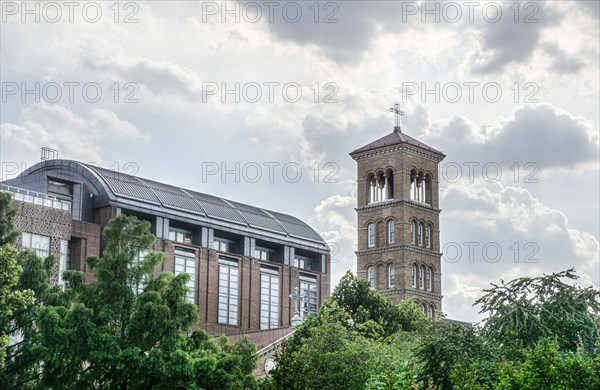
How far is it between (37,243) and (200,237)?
2194 cm

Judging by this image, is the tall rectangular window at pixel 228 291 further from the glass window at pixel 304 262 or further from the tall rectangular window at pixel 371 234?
the tall rectangular window at pixel 371 234

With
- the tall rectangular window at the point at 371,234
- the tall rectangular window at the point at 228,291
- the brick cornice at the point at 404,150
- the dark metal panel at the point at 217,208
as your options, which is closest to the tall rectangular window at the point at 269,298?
the tall rectangular window at the point at 228,291

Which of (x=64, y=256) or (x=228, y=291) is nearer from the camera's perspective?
(x=64, y=256)

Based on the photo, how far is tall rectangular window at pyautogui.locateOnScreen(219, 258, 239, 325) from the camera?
92.8m

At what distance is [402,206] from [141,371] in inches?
2791

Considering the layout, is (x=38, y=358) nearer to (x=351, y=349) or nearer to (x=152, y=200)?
(x=351, y=349)

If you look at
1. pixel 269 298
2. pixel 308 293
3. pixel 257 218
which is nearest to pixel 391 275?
pixel 308 293

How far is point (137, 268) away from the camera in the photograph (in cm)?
4388

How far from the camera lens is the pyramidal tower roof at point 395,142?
370ft

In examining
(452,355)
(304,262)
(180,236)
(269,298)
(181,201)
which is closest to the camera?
(452,355)

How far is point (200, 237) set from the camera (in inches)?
3585

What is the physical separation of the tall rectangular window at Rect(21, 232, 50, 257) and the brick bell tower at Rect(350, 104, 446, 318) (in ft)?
147

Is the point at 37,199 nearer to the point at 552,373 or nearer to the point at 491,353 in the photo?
the point at 491,353

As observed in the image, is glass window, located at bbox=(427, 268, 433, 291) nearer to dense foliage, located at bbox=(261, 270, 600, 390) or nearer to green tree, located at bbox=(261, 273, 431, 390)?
green tree, located at bbox=(261, 273, 431, 390)
